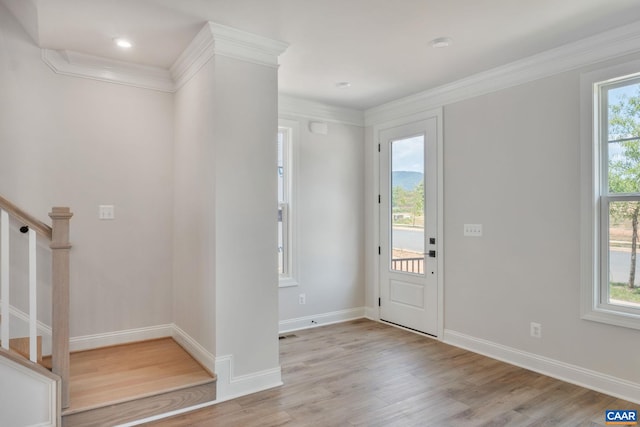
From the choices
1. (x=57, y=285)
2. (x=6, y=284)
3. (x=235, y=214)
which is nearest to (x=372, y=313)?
(x=235, y=214)

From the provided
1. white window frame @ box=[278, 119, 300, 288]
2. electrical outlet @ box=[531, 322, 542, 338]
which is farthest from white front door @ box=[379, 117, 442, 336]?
white window frame @ box=[278, 119, 300, 288]

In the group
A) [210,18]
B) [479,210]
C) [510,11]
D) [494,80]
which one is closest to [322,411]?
[479,210]

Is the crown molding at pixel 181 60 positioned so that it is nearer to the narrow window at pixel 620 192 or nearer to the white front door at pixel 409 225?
the white front door at pixel 409 225

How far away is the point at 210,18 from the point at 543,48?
99.6 inches

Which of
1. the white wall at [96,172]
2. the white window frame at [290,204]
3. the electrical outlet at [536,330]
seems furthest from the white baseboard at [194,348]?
the electrical outlet at [536,330]

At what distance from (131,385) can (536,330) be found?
10.3 ft

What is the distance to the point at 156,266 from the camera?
358 cm

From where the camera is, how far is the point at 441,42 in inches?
114

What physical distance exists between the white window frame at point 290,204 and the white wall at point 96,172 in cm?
127

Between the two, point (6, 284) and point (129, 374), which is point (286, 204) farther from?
point (6, 284)

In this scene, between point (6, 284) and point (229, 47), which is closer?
point (6, 284)

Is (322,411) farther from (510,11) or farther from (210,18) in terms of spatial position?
(510,11)

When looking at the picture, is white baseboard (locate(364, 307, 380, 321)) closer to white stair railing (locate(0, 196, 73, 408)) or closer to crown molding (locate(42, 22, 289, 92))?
crown molding (locate(42, 22, 289, 92))

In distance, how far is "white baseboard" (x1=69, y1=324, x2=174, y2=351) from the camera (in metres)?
3.24
